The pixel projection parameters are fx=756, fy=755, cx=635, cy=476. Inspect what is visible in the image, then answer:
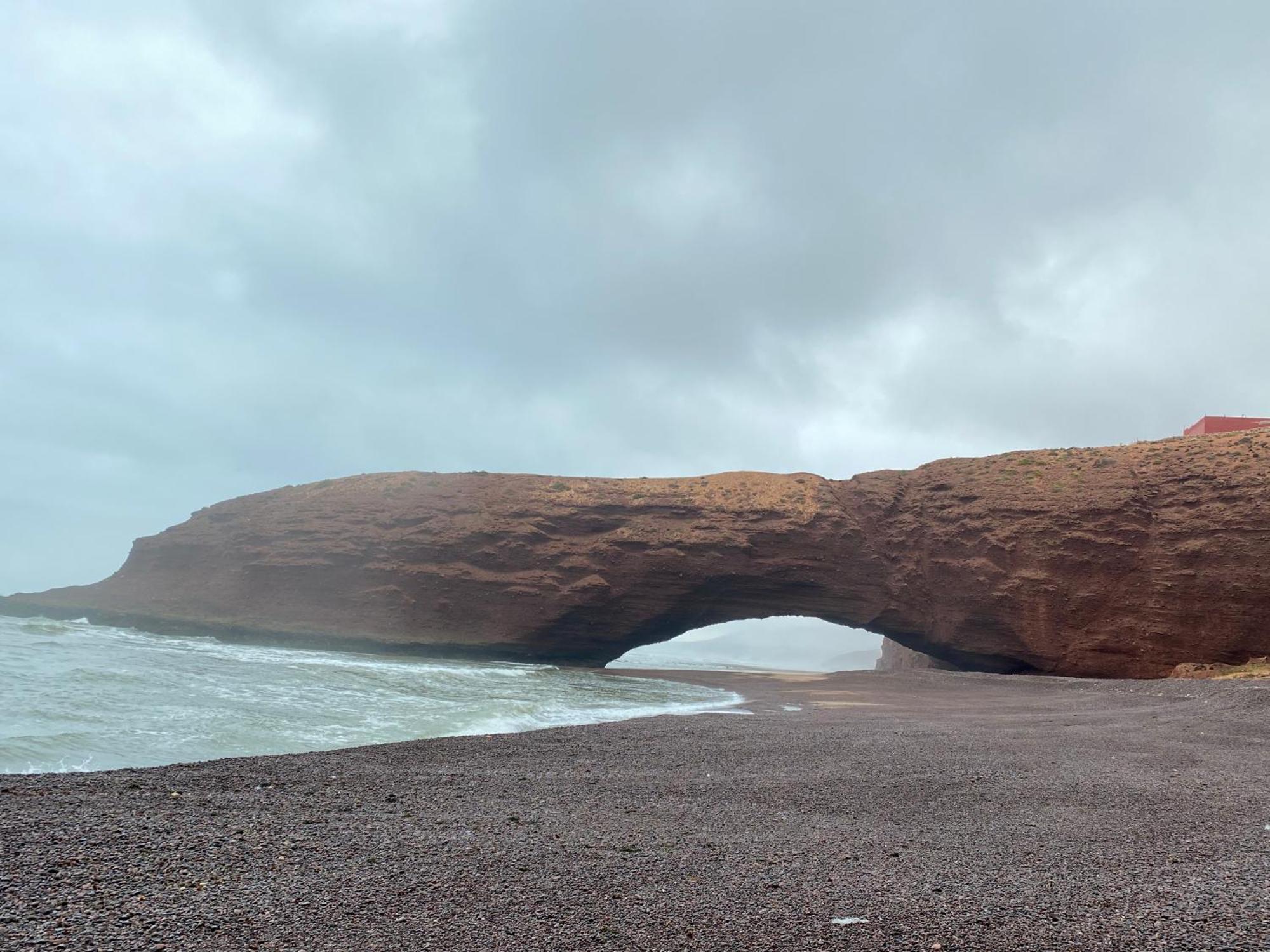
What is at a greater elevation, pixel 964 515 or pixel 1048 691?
pixel 964 515

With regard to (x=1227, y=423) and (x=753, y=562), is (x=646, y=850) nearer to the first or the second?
(x=753, y=562)

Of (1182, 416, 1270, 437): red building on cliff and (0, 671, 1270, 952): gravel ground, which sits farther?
(1182, 416, 1270, 437): red building on cliff

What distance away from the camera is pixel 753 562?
103 feet

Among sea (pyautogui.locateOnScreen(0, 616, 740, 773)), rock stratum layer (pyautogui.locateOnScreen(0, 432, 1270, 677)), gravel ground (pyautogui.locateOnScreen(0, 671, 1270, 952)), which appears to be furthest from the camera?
rock stratum layer (pyautogui.locateOnScreen(0, 432, 1270, 677))

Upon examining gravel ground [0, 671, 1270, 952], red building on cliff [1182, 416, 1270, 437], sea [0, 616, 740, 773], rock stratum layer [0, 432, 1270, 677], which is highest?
red building on cliff [1182, 416, 1270, 437]

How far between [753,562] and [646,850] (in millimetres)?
27899

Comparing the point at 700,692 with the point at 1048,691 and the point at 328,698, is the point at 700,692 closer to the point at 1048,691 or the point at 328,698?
the point at 1048,691

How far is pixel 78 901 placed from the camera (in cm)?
295

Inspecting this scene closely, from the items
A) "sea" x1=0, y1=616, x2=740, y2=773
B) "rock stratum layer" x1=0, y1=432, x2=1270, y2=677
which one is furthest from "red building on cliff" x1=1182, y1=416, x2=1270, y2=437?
"sea" x1=0, y1=616, x2=740, y2=773

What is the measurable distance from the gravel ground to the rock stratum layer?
21152 mm

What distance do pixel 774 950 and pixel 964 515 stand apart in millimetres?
29593

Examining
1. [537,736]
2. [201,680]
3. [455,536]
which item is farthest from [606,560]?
[537,736]

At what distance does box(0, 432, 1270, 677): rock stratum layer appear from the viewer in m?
25.5

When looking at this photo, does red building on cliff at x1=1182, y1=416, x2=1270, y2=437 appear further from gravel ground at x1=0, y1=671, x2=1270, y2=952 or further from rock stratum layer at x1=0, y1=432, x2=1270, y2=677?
gravel ground at x1=0, y1=671, x2=1270, y2=952
